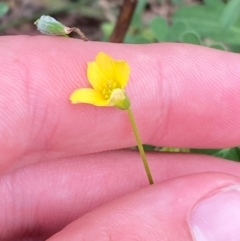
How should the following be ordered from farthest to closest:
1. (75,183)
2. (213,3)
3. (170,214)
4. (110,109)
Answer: (213,3)
(75,183)
(110,109)
(170,214)

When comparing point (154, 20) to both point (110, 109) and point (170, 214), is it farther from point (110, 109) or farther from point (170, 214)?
point (170, 214)

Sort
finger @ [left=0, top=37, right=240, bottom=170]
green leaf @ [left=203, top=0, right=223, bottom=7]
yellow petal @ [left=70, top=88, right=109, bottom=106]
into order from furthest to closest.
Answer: green leaf @ [left=203, top=0, right=223, bottom=7] → finger @ [left=0, top=37, right=240, bottom=170] → yellow petal @ [left=70, top=88, right=109, bottom=106]

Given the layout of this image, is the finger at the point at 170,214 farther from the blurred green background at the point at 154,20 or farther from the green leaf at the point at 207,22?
the green leaf at the point at 207,22

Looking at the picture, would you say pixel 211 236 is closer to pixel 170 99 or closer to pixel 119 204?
pixel 119 204

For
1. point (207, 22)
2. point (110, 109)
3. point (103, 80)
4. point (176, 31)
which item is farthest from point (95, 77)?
point (207, 22)

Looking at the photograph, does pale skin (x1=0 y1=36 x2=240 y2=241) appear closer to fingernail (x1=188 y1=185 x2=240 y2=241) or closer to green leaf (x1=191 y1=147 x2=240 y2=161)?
fingernail (x1=188 y1=185 x2=240 y2=241)

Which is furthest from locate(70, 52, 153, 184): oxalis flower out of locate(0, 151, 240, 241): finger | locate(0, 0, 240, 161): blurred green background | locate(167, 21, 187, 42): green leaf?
locate(167, 21, 187, 42): green leaf
